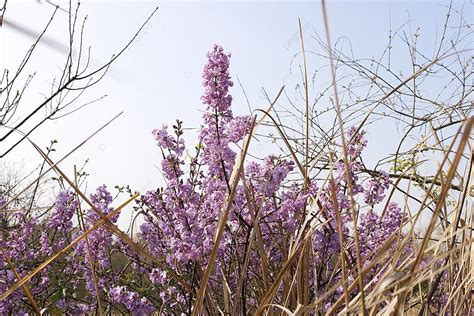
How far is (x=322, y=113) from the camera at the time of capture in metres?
3.85

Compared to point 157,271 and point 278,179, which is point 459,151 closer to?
point 278,179

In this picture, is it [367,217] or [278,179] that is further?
[367,217]

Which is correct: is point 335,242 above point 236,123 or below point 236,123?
below

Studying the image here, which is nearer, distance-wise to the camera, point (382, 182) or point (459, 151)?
point (459, 151)

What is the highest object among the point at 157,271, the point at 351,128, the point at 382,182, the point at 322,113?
the point at 322,113

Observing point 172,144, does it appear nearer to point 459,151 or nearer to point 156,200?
point 156,200

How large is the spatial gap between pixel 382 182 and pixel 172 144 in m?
0.96

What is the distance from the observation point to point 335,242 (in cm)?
205

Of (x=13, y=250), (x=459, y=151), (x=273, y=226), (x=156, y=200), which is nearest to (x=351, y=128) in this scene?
(x=273, y=226)

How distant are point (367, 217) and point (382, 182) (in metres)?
0.17

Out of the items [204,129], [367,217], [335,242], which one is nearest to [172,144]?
[204,129]

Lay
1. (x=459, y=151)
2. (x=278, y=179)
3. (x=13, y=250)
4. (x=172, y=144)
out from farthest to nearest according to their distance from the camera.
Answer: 1. (x=13, y=250)
2. (x=172, y=144)
3. (x=278, y=179)
4. (x=459, y=151)

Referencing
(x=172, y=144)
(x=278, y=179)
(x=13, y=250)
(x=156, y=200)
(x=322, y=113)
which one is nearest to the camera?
(x=278, y=179)

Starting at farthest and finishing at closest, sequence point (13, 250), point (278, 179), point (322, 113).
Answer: point (322, 113)
point (13, 250)
point (278, 179)
